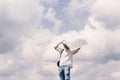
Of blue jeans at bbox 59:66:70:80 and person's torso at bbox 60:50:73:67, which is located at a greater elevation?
person's torso at bbox 60:50:73:67

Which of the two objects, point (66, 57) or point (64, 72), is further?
point (64, 72)

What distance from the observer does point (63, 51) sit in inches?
4953

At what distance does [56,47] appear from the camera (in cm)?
12612

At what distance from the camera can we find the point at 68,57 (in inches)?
4946

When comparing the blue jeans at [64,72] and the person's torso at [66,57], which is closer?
the person's torso at [66,57]

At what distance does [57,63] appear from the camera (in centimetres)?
12631

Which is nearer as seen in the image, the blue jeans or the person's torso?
the person's torso

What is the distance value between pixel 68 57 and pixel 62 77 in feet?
5.50

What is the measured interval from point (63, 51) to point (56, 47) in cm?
64

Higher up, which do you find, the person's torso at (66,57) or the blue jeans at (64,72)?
the person's torso at (66,57)

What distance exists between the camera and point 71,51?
12562 centimetres

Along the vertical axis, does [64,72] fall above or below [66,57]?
below

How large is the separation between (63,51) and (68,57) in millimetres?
573

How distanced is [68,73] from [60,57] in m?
1.27
